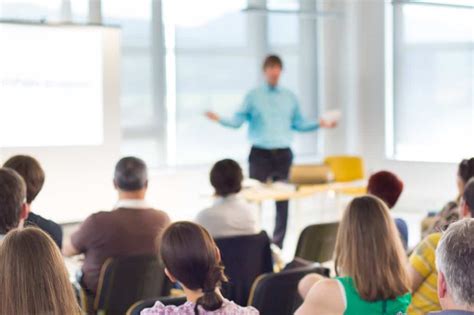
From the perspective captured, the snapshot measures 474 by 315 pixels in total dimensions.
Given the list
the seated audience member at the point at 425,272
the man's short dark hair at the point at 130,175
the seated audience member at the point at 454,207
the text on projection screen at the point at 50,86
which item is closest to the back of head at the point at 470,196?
the seated audience member at the point at 425,272

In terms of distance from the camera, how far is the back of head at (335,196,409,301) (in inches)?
114

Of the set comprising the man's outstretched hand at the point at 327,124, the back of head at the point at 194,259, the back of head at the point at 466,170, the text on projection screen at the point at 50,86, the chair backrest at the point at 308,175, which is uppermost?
the text on projection screen at the point at 50,86

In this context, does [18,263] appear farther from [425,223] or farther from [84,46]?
[84,46]

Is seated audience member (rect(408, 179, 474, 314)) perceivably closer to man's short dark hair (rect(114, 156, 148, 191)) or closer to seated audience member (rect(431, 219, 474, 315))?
seated audience member (rect(431, 219, 474, 315))

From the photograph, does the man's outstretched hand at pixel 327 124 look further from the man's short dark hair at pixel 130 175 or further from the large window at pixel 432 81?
the man's short dark hair at pixel 130 175

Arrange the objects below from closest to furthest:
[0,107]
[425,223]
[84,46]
→ [425,223] < [0,107] < [84,46]

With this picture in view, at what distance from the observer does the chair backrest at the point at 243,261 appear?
159 inches

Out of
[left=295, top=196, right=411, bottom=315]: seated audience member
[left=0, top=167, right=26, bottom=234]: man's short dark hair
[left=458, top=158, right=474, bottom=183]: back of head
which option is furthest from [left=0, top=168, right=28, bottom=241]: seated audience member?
[left=458, top=158, right=474, bottom=183]: back of head

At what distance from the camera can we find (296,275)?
3.43m

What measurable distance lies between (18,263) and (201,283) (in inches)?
24.7

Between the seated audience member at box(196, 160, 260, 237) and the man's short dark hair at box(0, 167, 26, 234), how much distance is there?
137 centimetres

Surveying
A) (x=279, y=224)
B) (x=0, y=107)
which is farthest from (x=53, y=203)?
(x=279, y=224)

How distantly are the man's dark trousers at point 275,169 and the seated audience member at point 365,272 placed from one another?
4.61 m

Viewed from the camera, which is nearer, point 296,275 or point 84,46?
point 296,275
